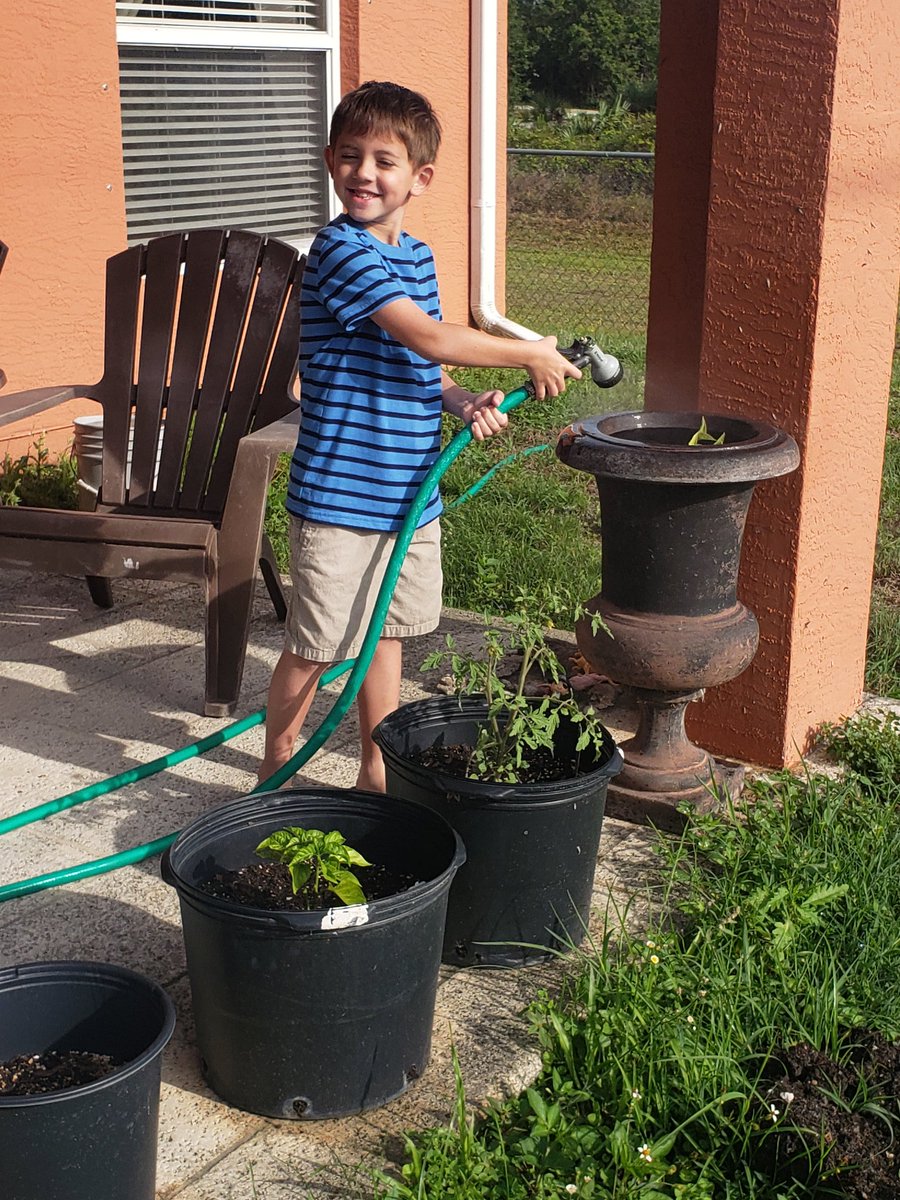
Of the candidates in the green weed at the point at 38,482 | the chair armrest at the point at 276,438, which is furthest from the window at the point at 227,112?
the chair armrest at the point at 276,438

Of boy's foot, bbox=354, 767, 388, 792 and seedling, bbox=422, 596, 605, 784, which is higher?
seedling, bbox=422, 596, 605, 784

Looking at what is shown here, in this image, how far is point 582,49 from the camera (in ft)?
108

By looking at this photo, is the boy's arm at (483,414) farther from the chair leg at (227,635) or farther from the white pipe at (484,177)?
the white pipe at (484,177)

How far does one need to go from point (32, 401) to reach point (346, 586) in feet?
5.68

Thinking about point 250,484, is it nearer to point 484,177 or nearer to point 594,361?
point 594,361

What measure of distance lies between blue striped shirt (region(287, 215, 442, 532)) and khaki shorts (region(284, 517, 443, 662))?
5cm

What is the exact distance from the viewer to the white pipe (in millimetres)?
8008

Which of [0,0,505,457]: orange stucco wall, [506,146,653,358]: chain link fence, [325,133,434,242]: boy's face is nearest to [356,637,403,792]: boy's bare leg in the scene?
[325,133,434,242]: boy's face

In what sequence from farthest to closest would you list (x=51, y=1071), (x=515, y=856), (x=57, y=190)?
(x=57, y=190), (x=515, y=856), (x=51, y=1071)

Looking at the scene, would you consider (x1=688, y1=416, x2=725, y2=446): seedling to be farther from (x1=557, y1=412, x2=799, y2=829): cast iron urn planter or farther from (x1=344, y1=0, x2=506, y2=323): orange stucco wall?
(x1=344, y1=0, x2=506, y2=323): orange stucco wall

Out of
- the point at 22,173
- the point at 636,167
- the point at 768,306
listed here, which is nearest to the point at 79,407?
the point at 22,173

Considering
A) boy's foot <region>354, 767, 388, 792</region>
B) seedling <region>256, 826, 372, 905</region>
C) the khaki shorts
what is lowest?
boy's foot <region>354, 767, 388, 792</region>

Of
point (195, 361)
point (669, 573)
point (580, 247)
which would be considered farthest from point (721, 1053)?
point (580, 247)

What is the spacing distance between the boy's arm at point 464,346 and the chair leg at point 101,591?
208cm
